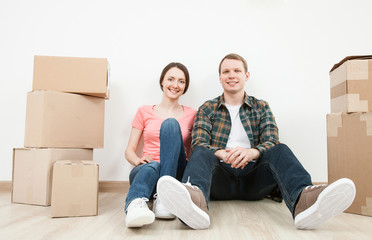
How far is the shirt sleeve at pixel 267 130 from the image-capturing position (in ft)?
4.35

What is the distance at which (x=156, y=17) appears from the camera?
5.99 feet

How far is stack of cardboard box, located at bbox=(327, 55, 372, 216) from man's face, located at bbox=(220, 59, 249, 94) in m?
0.46

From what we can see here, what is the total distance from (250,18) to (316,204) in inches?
51.6

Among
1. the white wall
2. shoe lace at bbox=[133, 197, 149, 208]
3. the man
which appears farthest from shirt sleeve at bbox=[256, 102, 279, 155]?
shoe lace at bbox=[133, 197, 149, 208]

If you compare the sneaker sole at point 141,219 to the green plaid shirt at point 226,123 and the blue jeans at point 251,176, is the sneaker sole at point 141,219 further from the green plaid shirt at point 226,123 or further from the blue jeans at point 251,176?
the green plaid shirt at point 226,123

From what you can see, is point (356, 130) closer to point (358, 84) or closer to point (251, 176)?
point (358, 84)

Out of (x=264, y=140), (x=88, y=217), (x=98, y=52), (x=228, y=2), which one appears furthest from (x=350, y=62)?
(x=98, y=52)

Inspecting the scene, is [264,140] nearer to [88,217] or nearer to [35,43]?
[88,217]

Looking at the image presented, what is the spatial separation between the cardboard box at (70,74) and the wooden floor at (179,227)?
0.59m

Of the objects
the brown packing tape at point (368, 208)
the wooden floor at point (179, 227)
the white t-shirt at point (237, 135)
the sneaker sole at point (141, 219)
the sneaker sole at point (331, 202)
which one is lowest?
the wooden floor at point (179, 227)

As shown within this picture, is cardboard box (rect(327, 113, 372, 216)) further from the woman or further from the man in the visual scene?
the woman

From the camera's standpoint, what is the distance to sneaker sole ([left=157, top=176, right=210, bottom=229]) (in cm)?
84

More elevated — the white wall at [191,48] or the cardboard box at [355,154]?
the white wall at [191,48]

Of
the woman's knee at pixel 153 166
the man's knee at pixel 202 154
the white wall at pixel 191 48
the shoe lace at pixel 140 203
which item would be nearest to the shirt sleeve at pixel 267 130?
the man's knee at pixel 202 154
